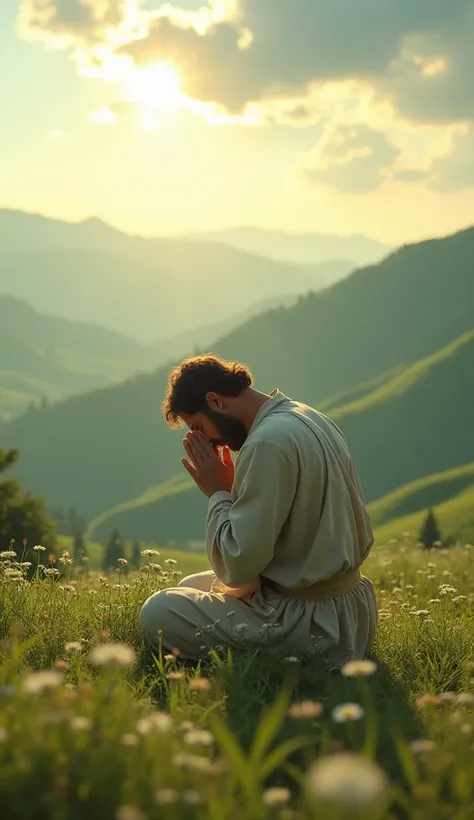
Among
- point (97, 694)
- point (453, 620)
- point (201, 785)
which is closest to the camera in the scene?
point (201, 785)

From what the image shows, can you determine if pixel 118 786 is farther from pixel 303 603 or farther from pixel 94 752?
pixel 303 603

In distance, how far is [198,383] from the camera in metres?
6.47

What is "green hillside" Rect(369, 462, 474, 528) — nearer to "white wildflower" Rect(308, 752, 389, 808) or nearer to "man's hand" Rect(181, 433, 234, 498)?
"man's hand" Rect(181, 433, 234, 498)

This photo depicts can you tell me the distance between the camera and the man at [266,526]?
6082 millimetres

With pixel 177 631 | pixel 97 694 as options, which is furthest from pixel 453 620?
pixel 97 694

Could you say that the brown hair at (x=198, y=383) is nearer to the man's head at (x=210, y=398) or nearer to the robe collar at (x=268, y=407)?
the man's head at (x=210, y=398)

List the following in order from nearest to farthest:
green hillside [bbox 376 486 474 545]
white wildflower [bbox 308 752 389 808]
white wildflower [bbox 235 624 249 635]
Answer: white wildflower [bbox 308 752 389 808]
white wildflower [bbox 235 624 249 635]
green hillside [bbox 376 486 474 545]

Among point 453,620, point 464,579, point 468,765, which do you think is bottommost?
point 464,579

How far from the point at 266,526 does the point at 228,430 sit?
2.93 ft

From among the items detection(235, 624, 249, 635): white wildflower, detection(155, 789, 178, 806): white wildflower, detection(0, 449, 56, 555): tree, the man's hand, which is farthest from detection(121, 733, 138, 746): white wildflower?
detection(0, 449, 56, 555): tree

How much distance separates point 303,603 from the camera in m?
6.55

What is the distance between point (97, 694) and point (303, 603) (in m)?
3.34

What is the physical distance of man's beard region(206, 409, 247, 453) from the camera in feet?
21.5

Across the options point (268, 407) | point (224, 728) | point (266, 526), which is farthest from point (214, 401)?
point (224, 728)
